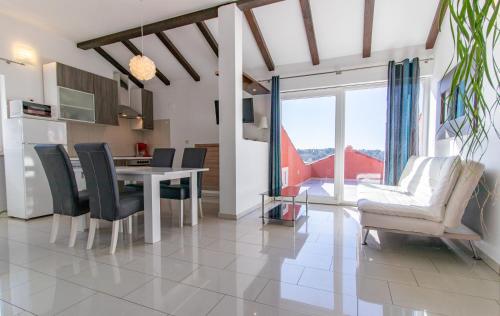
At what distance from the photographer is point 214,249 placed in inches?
96.6

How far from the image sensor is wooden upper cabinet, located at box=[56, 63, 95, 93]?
413 centimetres

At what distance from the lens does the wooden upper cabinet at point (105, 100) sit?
479cm

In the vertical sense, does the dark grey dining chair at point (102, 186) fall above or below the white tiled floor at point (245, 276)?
above

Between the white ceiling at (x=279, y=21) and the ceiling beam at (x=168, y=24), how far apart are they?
0.09 meters

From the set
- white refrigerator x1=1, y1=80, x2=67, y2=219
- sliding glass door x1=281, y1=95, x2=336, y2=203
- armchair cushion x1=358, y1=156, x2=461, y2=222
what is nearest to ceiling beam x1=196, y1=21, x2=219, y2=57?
sliding glass door x1=281, y1=95, x2=336, y2=203

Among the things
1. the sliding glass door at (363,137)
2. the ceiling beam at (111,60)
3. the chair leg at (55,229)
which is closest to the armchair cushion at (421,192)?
the sliding glass door at (363,137)

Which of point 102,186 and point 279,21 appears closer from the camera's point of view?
point 102,186

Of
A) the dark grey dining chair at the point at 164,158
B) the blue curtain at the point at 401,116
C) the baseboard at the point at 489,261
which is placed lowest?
the baseboard at the point at 489,261

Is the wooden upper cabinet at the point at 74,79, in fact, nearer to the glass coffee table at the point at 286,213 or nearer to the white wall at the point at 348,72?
the white wall at the point at 348,72

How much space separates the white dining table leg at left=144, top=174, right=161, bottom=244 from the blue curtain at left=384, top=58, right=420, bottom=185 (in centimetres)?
361

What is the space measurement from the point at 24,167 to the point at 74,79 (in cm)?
178

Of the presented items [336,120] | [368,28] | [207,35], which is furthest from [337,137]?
[207,35]

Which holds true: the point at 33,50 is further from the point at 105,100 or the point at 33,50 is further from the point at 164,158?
the point at 164,158

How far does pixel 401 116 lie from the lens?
3.95 m
